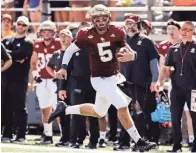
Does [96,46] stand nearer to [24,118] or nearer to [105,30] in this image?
[105,30]

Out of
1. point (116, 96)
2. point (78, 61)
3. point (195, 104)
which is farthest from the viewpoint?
point (78, 61)

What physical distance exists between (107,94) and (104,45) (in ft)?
2.13

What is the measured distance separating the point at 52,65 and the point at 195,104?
2796 millimetres

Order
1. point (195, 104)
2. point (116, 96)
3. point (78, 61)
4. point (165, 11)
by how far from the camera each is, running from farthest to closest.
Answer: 1. point (165, 11)
2. point (78, 61)
3. point (195, 104)
4. point (116, 96)

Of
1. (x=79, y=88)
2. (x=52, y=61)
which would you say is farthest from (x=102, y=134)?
(x=52, y=61)

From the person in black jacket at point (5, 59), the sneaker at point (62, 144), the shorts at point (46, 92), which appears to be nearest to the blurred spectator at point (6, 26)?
the shorts at point (46, 92)

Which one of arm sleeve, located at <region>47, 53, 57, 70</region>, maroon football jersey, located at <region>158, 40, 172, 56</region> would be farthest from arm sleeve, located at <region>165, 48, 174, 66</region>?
arm sleeve, located at <region>47, 53, 57, 70</region>

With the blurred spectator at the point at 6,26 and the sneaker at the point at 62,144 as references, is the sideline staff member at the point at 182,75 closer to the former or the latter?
the sneaker at the point at 62,144

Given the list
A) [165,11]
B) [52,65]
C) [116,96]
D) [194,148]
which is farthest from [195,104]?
[165,11]

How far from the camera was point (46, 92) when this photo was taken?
1400 centimetres

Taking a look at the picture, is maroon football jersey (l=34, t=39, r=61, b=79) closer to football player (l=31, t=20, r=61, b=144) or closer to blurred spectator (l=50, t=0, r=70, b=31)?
football player (l=31, t=20, r=61, b=144)

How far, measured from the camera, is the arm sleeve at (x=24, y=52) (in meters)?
13.7

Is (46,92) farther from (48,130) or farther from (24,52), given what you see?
(24,52)

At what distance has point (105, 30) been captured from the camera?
10922mm
